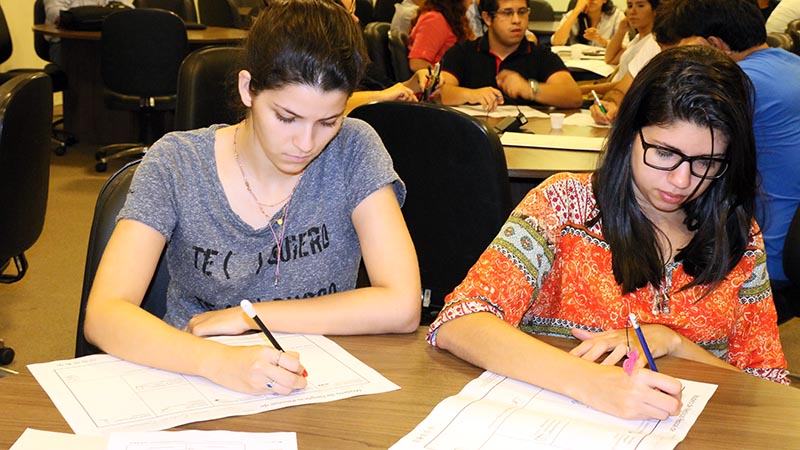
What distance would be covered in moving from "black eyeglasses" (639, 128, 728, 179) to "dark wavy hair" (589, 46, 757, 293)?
18 mm

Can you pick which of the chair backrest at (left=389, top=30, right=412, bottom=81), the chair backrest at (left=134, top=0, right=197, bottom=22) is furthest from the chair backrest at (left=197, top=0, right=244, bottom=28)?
the chair backrest at (left=389, top=30, right=412, bottom=81)

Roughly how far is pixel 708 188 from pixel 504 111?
6.43 feet

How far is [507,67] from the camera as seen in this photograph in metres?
3.75

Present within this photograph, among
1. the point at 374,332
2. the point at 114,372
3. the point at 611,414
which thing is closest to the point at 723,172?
the point at 611,414

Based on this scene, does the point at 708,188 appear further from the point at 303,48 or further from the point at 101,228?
the point at 101,228

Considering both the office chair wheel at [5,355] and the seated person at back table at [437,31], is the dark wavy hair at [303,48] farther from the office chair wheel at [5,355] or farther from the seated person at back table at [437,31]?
the seated person at back table at [437,31]

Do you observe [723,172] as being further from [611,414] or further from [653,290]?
[611,414]

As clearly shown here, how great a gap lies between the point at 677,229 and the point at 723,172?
17cm

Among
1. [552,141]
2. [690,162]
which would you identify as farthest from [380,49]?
[690,162]

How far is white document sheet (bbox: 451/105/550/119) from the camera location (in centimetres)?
336

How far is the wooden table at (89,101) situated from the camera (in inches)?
238

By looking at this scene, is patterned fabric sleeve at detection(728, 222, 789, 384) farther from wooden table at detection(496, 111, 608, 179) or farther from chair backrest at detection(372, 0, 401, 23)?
chair backrest at detection(372, 0, 401, 23)

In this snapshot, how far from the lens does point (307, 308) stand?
144 cm

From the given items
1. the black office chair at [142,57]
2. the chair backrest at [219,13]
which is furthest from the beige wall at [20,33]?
the black office chair at [142,57]
